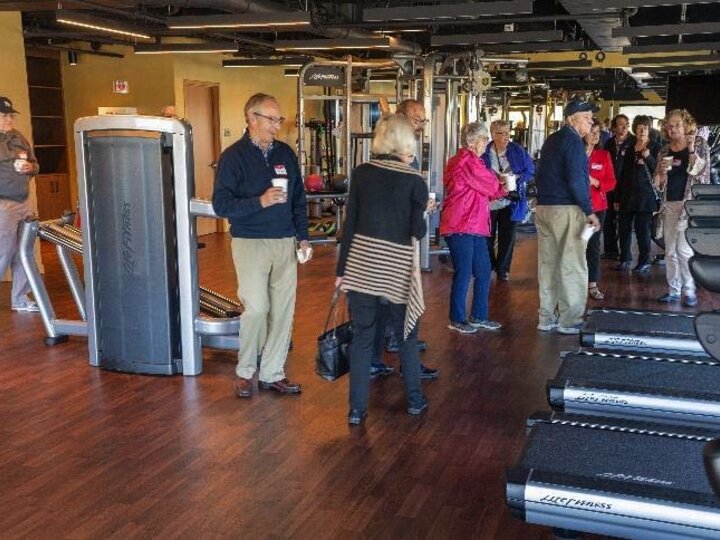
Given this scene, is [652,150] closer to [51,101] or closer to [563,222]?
[563,222]

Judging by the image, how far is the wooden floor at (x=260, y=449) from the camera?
2.90 m

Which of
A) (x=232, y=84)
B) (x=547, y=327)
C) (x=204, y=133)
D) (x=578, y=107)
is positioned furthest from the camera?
(x=232, y=84)

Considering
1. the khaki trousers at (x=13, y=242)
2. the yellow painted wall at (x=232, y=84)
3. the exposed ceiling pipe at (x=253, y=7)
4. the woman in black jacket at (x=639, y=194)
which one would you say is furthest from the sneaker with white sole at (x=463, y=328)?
the yellow painted wall at (x=232, y=84)

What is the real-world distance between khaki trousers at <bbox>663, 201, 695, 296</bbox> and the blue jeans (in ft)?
5.63

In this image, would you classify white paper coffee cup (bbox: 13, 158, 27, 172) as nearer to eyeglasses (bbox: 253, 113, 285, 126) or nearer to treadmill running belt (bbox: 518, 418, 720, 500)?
eyeglasses (bbox: 253, 113, 285, 126)

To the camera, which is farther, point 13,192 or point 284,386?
point 13,192

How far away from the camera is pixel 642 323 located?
15.4 feet

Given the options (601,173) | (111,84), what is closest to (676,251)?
(601,173)

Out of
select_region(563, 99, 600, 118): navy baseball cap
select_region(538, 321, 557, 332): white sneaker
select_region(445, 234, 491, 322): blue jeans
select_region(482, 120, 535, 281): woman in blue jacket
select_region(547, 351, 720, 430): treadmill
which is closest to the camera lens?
select_region(547, 351, 720, 430): treadmill

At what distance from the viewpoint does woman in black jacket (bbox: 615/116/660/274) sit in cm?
760

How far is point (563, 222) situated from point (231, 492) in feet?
9.98

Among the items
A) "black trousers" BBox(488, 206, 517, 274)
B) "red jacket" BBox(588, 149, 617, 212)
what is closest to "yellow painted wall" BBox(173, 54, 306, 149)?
"black trousers" BBox(488, 206, 517, 274)

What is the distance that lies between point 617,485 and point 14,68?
7.51m

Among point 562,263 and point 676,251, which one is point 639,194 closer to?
point 676,251
